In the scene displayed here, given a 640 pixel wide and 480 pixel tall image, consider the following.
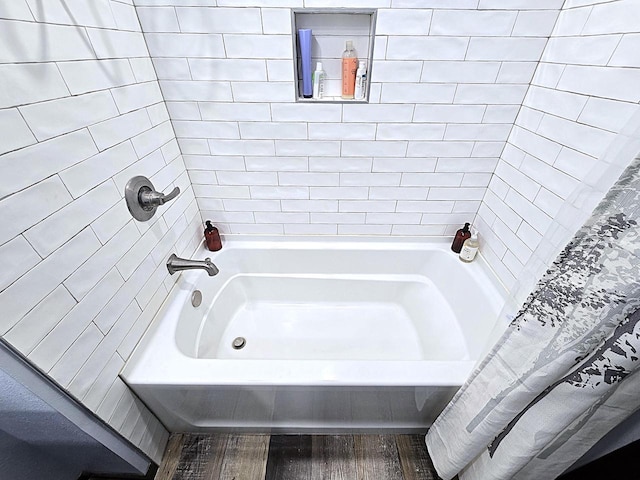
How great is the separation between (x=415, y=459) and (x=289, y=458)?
20.4 inches

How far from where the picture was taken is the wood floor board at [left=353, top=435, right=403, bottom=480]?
43.4 inches

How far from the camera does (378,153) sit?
1.24m

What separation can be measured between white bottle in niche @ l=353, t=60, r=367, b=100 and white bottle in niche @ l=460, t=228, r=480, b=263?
83 cm

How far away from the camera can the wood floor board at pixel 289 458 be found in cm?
110

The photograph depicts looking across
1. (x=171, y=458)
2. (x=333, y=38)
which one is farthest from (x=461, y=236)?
(x=171, y=458)

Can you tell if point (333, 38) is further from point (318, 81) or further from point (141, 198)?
point (141, 198)

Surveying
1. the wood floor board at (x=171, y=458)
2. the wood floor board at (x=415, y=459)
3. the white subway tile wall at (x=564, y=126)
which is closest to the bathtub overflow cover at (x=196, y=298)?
the wood floor board at (x=171, y=458)

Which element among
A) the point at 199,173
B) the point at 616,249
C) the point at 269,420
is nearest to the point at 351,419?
the point at 269,420

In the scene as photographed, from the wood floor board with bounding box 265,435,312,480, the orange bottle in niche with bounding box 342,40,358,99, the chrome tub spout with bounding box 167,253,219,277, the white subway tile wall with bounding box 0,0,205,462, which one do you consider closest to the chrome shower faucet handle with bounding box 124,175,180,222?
the white subway tile wall with bounding box 0,0,205,462

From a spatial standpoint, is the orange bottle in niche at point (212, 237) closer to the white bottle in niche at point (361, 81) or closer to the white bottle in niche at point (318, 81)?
the white bottle in niche at point (318, 81)

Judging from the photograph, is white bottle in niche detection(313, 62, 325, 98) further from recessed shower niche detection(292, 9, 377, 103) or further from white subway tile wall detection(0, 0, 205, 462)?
white subway tile wall detection(0, 0, 205, 462)

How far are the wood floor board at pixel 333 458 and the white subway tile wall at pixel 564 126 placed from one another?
96 cm

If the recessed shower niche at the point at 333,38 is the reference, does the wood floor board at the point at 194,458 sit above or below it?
below

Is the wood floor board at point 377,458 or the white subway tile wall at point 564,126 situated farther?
the wood floor board at point 377,458
